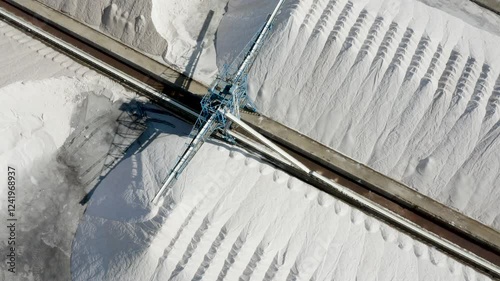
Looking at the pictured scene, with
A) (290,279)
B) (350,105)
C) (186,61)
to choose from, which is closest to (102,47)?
(186,61)

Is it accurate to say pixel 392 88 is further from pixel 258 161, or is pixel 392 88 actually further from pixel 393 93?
pixel 258 161

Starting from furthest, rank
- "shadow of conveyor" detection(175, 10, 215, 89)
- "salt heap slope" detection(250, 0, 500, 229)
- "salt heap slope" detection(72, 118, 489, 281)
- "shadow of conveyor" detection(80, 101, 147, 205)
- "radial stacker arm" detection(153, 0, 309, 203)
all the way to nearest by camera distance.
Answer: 1. "shadow of conveyor" detection(175, 10, 215, 89)
2. "shadow of conveyor" detection(80, 101, 147, 205)
3. "salt heap slope" detection(250, 0, 500, 229)
4. "radial stacker arm" detection(153, 0, 309, 203)
5. "salt heap slope" detection(72, 118, 489, 281)

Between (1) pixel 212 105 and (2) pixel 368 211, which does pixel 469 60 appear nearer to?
(2) pixel 368 211

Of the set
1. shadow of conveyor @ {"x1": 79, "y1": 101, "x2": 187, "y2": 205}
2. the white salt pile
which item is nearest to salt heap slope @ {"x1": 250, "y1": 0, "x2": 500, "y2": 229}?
shadow of conveyor @ {"x1": 79, "y1": 101, "x2": 187, "y2": 205}

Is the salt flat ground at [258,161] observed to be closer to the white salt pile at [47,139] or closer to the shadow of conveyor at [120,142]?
the white salt pile at [47,139]

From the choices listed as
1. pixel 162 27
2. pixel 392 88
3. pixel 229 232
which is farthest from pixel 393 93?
pixel 162 27

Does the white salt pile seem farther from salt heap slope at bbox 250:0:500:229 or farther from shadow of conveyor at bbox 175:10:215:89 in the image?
salt heap slope at bbox 250:0:500:229
